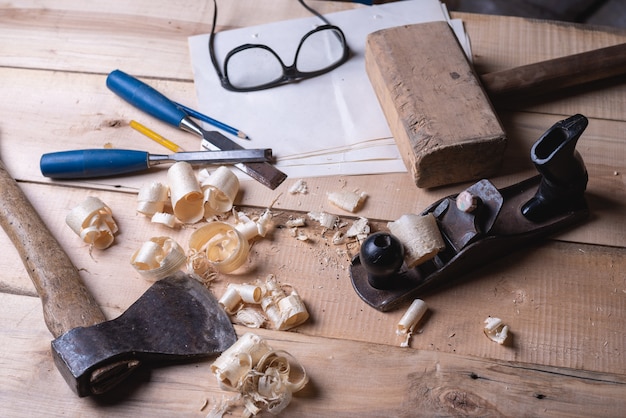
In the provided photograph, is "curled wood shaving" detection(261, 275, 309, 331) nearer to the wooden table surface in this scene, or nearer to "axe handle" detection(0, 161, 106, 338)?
the wooden table surface

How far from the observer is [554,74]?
140 cm

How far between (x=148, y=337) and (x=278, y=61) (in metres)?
0.72

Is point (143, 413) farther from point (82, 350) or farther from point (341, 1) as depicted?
point (341, 1)

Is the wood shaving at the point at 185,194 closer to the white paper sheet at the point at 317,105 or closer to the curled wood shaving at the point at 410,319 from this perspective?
the white paper sheet at the point at 317,105

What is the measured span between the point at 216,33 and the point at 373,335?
2.78 feet

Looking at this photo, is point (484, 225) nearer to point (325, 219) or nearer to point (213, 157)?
point (325, 219)

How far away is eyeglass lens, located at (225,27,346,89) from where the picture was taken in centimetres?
153

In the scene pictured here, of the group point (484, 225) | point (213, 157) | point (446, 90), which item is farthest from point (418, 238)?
point (213, 157)

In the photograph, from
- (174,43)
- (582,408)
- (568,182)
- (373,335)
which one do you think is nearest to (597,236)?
(568,182)

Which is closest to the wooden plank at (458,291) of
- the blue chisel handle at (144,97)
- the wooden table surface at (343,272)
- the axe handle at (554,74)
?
the wooden table surface at (343,272)

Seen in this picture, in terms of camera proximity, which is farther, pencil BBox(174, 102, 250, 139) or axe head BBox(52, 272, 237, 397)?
pencil BBox(174, 102, 250, 139)

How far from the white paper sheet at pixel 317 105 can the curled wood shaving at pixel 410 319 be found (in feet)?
1.03

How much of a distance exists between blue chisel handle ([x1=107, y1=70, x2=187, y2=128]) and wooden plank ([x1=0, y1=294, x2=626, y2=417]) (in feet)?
1.78

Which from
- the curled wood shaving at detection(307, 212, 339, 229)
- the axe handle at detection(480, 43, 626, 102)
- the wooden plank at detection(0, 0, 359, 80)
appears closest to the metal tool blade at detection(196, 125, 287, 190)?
the curled wood shaving at detection(307, 212, 339, 229)
